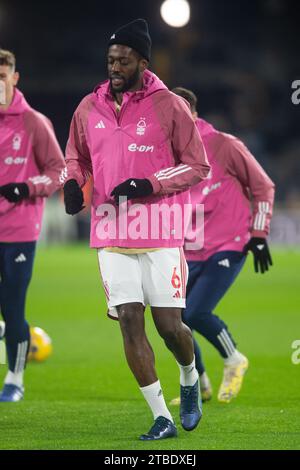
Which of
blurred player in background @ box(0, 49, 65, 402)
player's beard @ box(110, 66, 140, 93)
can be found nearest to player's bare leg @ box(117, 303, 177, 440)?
player's beard @ box(110, 66, 140, 93)

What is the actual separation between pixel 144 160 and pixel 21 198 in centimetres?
200

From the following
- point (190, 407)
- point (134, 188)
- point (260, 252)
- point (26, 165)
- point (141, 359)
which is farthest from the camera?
point (26, 165)

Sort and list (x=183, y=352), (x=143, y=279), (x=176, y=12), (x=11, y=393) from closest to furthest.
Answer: (x=143, y=279) < (x=183, y=352) < (x=11, y=393) < (x=176, y=12)

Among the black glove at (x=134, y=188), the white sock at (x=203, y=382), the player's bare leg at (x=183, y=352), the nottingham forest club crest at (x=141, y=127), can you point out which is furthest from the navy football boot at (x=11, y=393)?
the nottingham forest club crest at (x=141, y=127)

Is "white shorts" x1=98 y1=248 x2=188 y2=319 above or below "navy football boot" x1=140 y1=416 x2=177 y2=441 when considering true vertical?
above

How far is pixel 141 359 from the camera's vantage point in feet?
22.7

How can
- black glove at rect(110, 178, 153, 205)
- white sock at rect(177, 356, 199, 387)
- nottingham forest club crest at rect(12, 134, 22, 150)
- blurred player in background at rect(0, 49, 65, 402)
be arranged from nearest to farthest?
black glove at rect(110, 178, 153, 205) → white sock at rect(177, 356, 199, 387) → blurred player in background at rect(0, 49, 65, 402) → nottingham forest club crest at rect(12, 134, 22, 150)

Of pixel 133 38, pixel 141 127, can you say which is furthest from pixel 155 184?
pixel 133 38

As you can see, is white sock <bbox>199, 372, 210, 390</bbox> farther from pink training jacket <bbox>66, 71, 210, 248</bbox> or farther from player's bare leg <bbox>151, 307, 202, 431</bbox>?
pink training jacket <bbox>66, 71, 210, 248</bbox>

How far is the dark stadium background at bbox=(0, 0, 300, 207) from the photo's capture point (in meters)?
36.8

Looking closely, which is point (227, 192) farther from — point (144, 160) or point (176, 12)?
point (176, 12)

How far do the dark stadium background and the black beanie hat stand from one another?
2838cm

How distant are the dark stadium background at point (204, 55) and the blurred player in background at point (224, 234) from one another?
26.3m

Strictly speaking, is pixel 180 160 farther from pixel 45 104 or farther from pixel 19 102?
pixel 45 104
